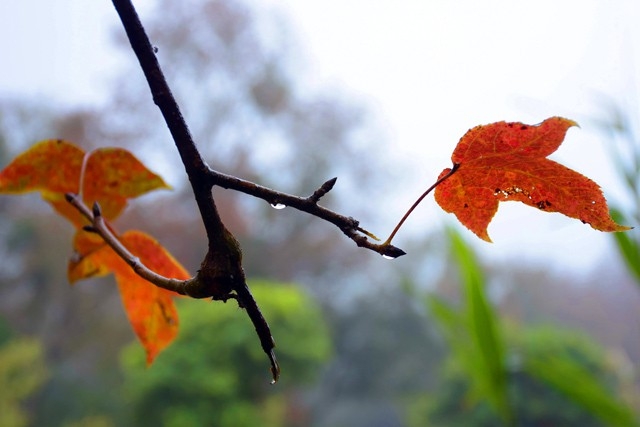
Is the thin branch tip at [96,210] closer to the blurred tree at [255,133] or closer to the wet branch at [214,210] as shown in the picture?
the wet branch at [214,210]

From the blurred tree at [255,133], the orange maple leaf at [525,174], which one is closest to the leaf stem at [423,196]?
the orange maple leaf at [525,174]

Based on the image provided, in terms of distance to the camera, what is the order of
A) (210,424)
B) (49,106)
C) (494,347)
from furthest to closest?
1. (49,106)
2. (210,424)
3. (494,347)

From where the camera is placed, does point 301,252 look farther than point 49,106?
Yes

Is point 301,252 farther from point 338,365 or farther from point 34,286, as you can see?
point 34,286

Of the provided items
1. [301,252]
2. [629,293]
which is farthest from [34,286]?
[629,293]

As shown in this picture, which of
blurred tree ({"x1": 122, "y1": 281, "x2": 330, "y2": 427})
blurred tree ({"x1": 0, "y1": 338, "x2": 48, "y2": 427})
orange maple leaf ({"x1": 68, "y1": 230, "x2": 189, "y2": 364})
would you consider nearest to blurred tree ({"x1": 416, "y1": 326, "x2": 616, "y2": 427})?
blurred tree ({"x1": 122, "y1": 281, "x2": 330, "y2": 427})
